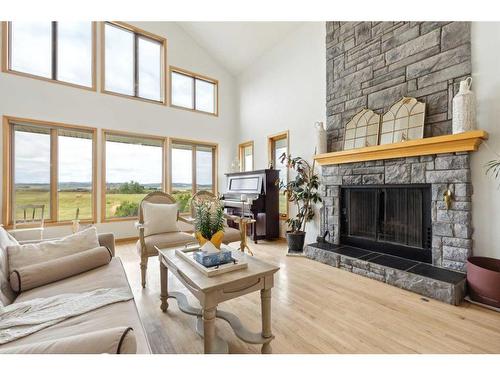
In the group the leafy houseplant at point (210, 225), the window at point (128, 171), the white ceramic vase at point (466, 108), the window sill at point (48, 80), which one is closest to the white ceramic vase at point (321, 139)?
the white ceramic vase at point (466, 108)

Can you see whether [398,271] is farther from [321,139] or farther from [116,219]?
[116,219]

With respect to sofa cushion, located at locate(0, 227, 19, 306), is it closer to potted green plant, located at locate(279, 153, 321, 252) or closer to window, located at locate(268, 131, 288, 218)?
potted green plant, located at locate(279, 153, 321, 252)

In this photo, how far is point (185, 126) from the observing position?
17.9 ft

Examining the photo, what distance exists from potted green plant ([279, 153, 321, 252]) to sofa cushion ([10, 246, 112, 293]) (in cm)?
269

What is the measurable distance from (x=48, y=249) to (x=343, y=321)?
7.86ft

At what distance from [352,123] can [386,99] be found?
495 mm

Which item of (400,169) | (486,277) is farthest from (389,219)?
(486,277)

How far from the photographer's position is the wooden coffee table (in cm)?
129

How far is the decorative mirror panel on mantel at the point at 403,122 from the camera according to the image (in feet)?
8.77

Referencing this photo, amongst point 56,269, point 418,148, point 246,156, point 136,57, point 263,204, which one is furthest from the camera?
point 246,156

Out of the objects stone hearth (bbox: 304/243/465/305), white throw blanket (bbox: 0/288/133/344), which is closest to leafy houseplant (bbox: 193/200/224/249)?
white throw blanket (bbox: 0/288/133/344)

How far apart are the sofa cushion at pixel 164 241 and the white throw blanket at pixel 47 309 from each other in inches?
38.5

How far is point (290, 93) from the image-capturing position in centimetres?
455

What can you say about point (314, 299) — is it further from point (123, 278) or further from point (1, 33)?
point (1, 33)
